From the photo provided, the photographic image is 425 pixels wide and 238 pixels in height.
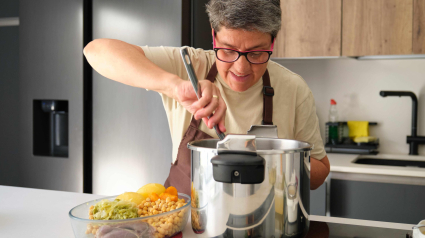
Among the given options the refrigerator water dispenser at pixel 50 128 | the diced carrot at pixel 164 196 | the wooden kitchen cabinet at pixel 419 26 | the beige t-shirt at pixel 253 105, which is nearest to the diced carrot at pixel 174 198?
the diced carrot at pixel 164 196

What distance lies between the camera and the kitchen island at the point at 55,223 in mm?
822

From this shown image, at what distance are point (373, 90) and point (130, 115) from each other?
156 cm

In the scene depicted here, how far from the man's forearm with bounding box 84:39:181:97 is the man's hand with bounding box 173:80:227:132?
0.03m

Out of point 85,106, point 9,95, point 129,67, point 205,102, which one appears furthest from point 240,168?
point 9,95

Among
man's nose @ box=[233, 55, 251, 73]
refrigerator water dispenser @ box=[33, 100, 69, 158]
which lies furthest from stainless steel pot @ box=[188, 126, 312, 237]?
refrigerator water dispenser @ box=[33, 100, 69, 158]

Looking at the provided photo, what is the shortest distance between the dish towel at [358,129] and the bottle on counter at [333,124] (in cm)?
9

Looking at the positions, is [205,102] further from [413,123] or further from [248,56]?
[413,123]

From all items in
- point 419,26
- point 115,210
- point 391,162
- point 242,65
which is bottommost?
point 391,162

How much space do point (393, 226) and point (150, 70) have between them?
69 cm

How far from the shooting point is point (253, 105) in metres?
1.28

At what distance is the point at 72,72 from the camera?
215 cm

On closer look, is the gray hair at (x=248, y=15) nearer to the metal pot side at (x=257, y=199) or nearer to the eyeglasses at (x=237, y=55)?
→ the eyeglasses at (x=237, y=55)

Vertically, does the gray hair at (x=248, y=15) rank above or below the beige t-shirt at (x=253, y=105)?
above

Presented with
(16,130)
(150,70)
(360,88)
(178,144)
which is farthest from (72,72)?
(360,88)
